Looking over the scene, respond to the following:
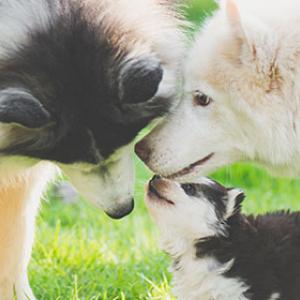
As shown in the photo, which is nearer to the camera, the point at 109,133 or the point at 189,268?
the point at 109,133

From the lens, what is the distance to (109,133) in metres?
4.45

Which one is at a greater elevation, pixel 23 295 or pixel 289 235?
pixel 289 235

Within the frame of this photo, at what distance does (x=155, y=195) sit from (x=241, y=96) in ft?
2.23

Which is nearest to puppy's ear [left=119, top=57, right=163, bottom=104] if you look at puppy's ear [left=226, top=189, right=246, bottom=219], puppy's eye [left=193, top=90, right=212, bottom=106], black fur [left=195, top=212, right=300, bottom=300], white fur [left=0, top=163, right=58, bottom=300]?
puppy's eye [left=193, top=90, right=212, bottom=106]

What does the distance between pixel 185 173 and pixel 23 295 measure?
4.34ft

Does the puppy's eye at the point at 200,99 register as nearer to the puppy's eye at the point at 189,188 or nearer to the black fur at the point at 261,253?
the puppy's eye at the point at 189,188

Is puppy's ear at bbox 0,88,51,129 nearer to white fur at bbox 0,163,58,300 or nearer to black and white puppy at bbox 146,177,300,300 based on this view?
black and white puppy at bbox 146,177,300,300

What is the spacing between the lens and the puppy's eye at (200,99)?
15.2 feet

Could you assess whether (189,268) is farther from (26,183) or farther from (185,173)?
(26,183)

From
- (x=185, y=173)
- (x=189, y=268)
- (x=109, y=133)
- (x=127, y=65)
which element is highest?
(x=127, y=65)

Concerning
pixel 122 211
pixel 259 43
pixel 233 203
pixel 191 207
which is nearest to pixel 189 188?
pixel 191 207

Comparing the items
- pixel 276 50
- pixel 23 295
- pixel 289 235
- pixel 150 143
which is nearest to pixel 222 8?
pixel 276 50

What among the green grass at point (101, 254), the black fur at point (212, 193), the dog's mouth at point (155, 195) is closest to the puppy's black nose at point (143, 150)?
the dog's mouth at point (155, 195)

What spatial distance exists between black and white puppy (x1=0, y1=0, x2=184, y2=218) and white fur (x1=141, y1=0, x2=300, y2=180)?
0.18 metres
